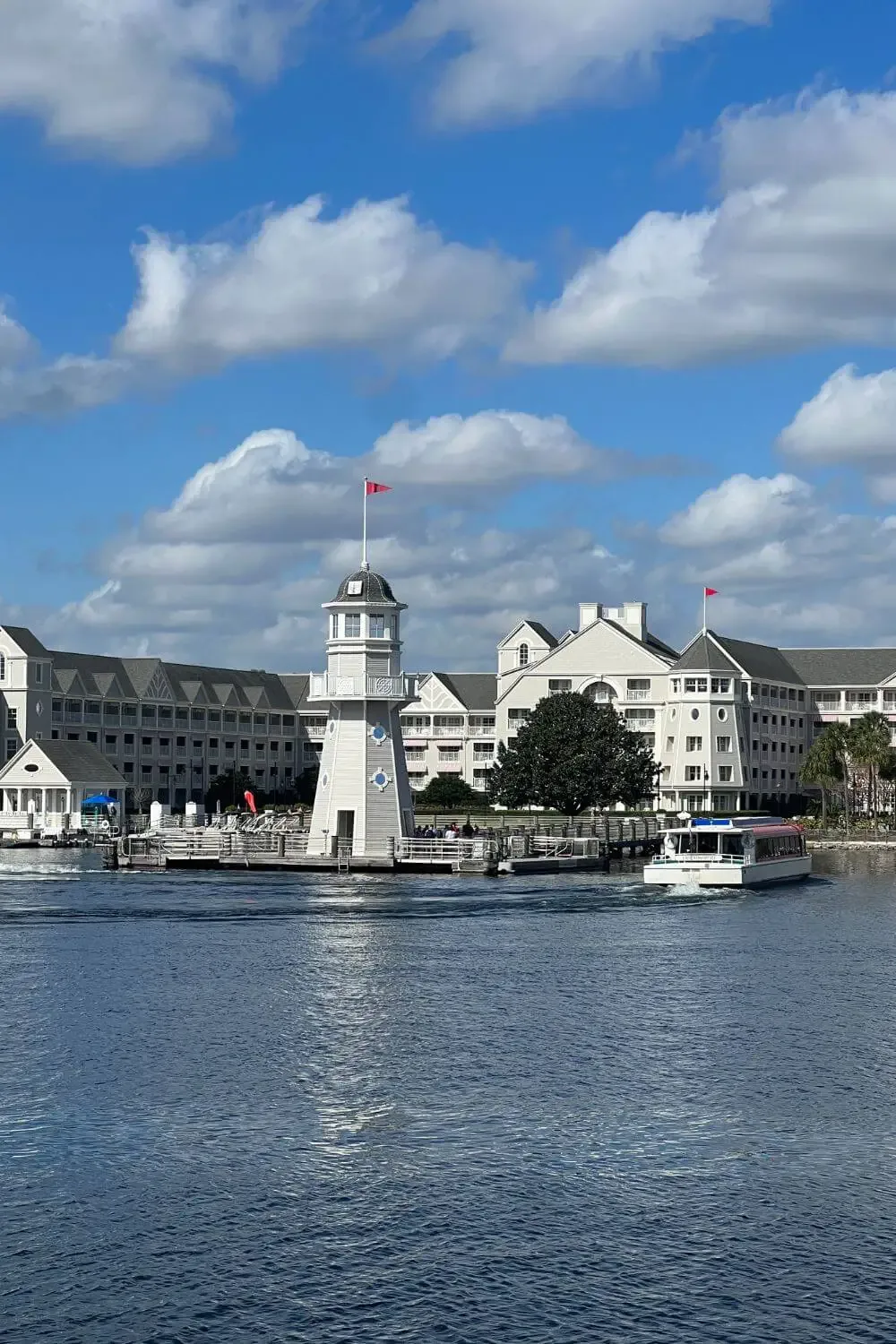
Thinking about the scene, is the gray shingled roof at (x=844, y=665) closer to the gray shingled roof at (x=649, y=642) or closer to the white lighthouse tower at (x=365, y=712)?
the gray shingled roof at (x=649, y=642)

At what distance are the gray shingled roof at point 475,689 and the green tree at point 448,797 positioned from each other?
72.8ft

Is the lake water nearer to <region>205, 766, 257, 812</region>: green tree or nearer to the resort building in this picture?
the resort building

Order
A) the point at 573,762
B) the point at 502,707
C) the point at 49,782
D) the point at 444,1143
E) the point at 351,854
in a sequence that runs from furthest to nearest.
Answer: the point at 502,707, the point at 573,762, the point at 49,782, the point at 351,854, the point at 444,1143

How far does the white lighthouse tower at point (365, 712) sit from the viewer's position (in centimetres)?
8950

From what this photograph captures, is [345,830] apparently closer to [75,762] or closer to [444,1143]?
[75,762]

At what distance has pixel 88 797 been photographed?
417 ft

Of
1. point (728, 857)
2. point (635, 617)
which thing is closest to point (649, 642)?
point (635, 617)

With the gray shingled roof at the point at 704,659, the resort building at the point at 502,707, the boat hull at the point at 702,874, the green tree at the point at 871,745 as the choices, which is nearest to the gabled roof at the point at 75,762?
the resort building at the point at 502,707

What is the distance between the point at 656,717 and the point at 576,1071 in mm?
123023

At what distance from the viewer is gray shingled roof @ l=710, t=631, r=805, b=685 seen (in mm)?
161000

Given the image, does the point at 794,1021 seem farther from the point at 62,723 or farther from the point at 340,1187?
the point at 62,723

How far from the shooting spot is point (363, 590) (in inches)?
3558

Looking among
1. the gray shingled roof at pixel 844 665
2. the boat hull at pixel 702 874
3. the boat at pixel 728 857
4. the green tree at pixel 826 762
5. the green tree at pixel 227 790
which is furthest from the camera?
the gray shingled roof at pixel 844 665

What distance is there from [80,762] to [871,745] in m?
61.7
